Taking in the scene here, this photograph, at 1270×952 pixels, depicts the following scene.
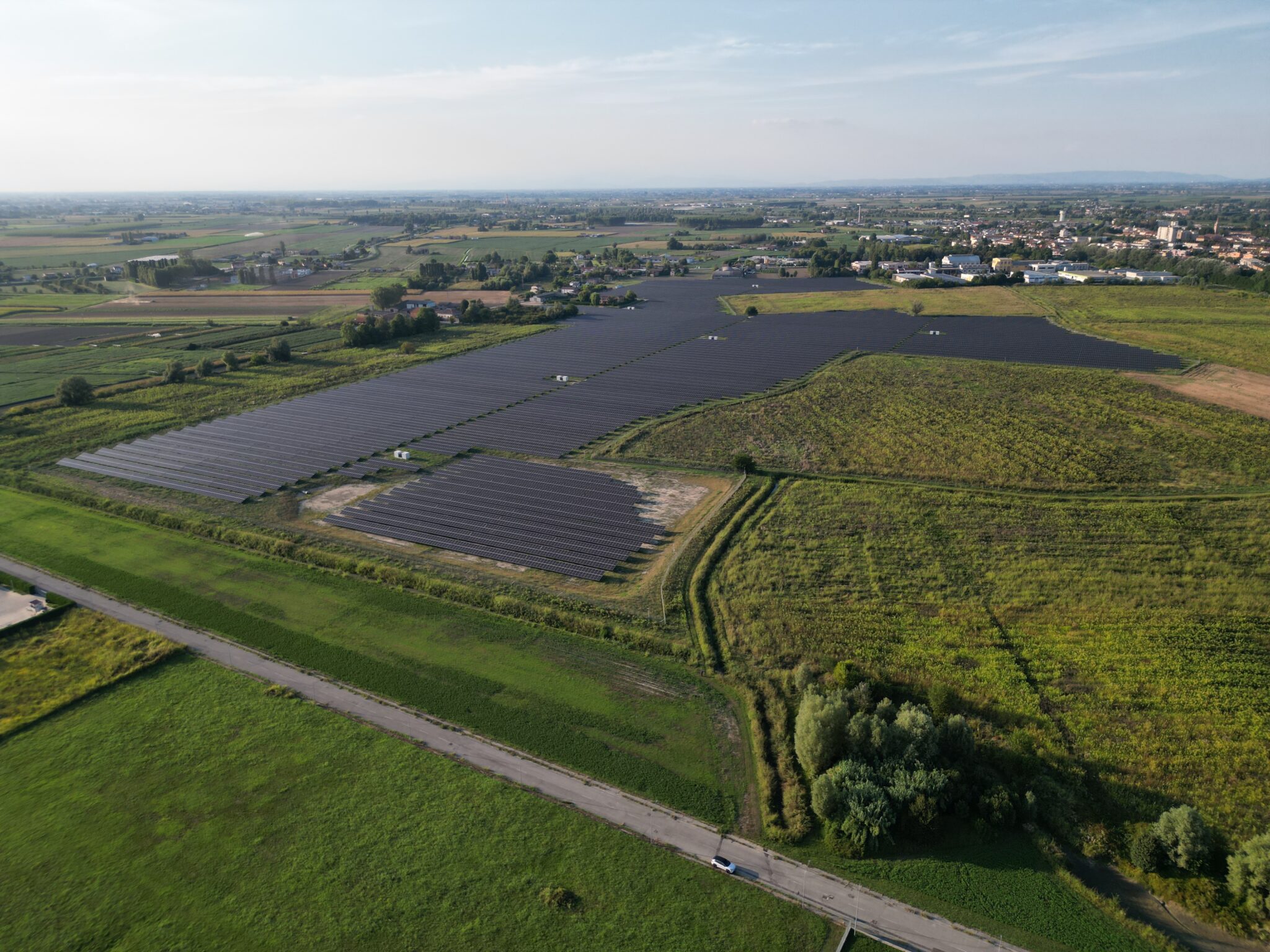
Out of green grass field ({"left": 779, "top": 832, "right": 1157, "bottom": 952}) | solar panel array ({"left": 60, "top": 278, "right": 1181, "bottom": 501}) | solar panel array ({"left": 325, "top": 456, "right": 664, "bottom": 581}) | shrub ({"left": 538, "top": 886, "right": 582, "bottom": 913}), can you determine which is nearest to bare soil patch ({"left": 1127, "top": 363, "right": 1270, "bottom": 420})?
solar panel array ({"left": 60, "top": 278, "right": 1181, "bottom": 501})

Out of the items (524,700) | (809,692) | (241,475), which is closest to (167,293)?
(241,475)

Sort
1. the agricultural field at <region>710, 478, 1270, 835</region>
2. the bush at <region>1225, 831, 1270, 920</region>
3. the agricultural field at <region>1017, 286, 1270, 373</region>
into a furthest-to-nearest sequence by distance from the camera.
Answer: the agricultural field at <region>1017, 286, 1270, 373</region>
the agricultural field at <region>710, 478, 1270, 835</region>
the bush at <region>1225, 831, 1270, 920</region>

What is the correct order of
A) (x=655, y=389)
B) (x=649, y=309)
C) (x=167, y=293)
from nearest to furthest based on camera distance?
1. (x=655, y=389)
2. (x=649, y=309)
3. (x=167, y=293)

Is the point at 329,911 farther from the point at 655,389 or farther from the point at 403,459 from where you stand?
the point at 655,389

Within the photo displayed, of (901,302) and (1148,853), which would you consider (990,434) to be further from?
(901,302)

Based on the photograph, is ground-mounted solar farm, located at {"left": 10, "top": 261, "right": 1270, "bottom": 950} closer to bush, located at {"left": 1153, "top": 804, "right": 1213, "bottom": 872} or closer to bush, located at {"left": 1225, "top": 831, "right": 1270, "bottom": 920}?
bush, located at {"left": 1153, "top": 804, "right": 1213, "bottom": 872}

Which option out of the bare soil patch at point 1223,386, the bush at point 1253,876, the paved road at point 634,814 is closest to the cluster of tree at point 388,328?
the paved road at point 634,814

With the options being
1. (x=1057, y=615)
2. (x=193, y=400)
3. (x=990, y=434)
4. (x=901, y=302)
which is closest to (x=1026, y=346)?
(x=901, y=302)
